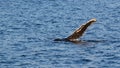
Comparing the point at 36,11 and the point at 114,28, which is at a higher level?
the point at 36,11

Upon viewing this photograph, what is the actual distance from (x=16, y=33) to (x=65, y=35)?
437cm

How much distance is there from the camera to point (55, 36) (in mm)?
50312

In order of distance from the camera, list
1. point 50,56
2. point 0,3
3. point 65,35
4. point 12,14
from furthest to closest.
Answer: point 0,3 < point 12,14 < point 65,35 < point 50,56

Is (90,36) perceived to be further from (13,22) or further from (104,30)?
(13,22)

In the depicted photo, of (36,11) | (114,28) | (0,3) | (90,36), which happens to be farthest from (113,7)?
(90,36)

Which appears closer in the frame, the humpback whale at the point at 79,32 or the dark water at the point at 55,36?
the dark water at the point at 55,36

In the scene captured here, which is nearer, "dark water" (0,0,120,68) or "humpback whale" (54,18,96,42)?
"dark water" (0,0,120,68)

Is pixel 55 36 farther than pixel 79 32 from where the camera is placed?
Yes

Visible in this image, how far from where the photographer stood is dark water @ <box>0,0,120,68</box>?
40.1 m

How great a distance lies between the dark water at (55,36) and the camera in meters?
40.1

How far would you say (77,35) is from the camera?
155 feet

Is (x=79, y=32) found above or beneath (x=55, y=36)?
beneath

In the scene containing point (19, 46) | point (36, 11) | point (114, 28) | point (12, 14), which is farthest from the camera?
point (36, 11)

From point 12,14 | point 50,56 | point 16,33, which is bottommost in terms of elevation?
point 50,56
